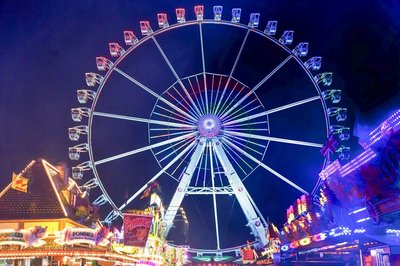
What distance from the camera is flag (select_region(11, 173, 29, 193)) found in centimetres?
2003

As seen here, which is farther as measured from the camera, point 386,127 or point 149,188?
point 149,188

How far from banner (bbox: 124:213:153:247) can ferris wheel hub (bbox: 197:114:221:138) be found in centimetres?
1033

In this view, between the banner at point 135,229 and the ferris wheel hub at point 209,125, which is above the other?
the ferris wheel hub at point 209,125

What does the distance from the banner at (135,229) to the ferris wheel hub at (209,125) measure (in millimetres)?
10330

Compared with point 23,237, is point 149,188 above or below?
above

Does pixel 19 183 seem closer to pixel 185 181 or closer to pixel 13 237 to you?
pixel 13 237

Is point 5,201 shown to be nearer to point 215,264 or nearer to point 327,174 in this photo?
point 327,174

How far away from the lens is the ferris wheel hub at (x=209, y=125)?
95.7ft

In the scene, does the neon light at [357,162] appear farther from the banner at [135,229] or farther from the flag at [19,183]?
the flag at [19,183]

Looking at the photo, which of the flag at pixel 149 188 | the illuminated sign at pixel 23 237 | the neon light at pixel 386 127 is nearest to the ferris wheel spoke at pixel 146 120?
the flag at pixel 149 188

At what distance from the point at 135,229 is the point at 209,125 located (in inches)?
442

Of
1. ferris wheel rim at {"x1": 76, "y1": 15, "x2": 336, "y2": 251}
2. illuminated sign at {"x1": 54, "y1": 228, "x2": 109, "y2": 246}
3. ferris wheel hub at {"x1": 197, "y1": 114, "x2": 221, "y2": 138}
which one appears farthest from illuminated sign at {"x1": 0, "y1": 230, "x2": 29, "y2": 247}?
ferris wheel hub at {"x1": 197, "y1": 114, "x2": 221, "y2": 138}

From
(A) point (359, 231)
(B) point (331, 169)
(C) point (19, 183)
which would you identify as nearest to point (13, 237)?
(C) point (19, 183)

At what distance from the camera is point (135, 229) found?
19828 mm
